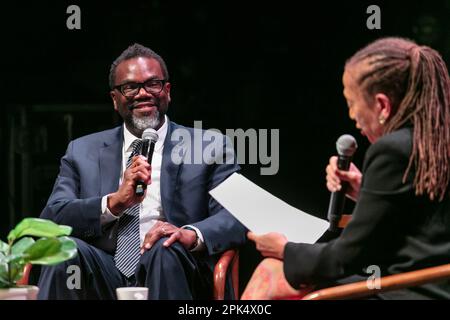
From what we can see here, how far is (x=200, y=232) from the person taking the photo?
3.37 metres

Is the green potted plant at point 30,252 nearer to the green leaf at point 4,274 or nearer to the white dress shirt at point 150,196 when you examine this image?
the green leaf at point 4,274

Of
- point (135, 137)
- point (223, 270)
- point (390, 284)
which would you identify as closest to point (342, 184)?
point (390, 284)

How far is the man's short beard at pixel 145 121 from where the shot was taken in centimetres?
358

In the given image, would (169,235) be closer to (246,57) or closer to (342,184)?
(342,184)

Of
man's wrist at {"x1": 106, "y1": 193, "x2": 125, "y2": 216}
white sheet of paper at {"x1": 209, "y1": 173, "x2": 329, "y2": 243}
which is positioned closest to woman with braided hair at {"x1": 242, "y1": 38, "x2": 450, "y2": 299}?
white sheet of paper at {"x1": 209, "y1": 173, "x2": 329, "y2": 243}

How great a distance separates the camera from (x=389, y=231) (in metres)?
2.43

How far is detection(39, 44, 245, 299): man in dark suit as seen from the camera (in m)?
3.21

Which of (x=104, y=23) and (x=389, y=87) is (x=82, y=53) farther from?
(x=389, y=87)

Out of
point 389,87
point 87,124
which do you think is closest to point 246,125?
point 87,124

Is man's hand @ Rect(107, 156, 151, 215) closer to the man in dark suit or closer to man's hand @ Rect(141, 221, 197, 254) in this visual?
the man in dark suit

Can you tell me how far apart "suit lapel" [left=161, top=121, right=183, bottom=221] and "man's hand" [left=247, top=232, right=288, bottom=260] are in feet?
2.89

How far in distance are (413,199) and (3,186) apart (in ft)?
7.78

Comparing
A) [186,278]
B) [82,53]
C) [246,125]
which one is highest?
[82,53]

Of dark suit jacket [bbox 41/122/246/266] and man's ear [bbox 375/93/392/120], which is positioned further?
dark suit jacket [bbox 41/122/246/266]
